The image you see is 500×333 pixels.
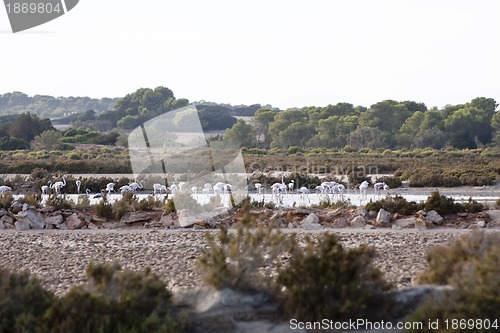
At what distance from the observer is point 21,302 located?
26.2 feet

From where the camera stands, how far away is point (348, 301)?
8000mm

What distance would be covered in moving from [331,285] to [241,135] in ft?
240

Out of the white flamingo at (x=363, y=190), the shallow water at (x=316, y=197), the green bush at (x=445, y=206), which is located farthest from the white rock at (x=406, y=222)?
the white flamingo at (x=363, y=190)

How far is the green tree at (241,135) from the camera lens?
8012 cm

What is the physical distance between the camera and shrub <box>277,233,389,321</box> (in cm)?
812

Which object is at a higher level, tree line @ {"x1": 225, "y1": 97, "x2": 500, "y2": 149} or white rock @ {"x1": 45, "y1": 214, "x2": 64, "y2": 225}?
white rock @ {"x1": 45, "y1": 214, "x2": 64, "y2": 225}

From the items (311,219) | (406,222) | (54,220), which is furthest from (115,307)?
(54,220)

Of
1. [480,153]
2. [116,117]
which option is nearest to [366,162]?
[480,153]

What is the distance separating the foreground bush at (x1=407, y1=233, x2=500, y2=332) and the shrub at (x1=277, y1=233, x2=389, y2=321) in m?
0.59

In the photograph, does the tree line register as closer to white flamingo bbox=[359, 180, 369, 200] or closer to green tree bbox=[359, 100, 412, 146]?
green tree bbox=[359, 100, 412, 146]

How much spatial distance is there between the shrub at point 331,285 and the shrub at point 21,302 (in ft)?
8.00

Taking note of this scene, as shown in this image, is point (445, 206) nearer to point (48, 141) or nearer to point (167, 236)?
point (167, 236)

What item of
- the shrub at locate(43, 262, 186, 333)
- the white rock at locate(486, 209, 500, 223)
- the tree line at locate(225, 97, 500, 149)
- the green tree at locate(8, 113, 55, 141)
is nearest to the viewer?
the shrub at locate(43, 262, 186, 333)

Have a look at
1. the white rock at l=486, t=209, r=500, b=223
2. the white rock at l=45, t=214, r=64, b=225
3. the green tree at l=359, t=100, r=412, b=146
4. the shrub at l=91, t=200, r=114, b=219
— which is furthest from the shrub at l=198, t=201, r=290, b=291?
the green tree at l=359, t=100, r=412, b=146
